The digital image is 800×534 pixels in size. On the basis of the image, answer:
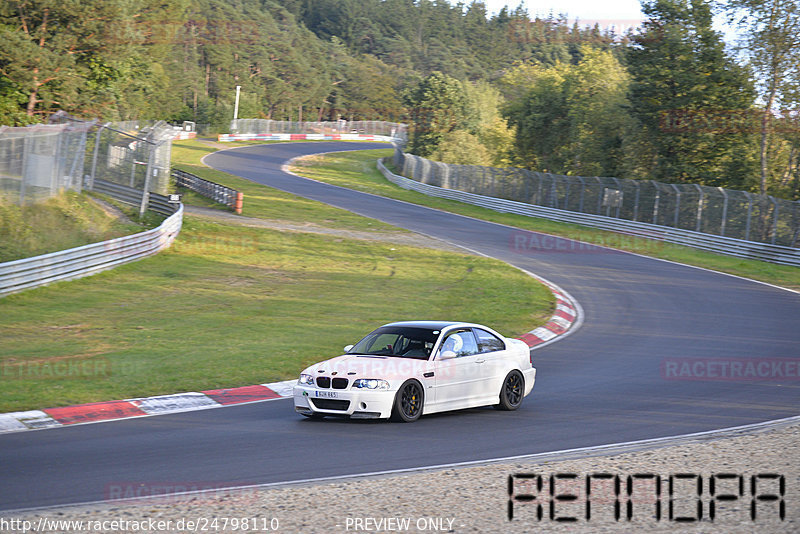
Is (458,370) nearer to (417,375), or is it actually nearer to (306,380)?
(417,375)

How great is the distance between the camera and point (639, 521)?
6.69m

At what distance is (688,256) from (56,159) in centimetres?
2409

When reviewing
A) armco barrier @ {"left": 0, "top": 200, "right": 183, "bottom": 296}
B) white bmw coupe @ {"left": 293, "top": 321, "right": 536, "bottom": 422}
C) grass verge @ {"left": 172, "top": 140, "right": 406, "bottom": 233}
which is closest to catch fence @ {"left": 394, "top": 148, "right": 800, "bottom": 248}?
grass verge @ {"left": 172, "top": 140, "right": 406, "bottom": 233}

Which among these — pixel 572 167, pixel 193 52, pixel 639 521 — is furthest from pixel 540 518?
pixel 193 52

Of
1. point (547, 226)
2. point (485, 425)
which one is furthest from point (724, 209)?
point (485, 425)

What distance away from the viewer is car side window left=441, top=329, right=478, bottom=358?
464 inches

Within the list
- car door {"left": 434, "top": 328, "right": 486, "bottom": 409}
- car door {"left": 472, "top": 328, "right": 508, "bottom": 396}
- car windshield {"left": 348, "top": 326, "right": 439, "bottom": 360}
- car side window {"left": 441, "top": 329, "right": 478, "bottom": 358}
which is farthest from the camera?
car door {"left": 472, "top": 328, "right": 508, "bottom": 396}

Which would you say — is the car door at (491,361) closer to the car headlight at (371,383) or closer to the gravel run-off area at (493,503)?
the car headlight at (371,383)

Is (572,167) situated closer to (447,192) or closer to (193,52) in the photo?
(447,192)

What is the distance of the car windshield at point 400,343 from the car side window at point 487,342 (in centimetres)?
85

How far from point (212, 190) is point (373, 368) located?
35171 millimetres

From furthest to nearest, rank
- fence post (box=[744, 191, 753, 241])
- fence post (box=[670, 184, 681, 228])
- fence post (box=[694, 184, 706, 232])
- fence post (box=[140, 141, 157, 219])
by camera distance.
A: fence post (box=[670, 184, 681, 228]), fence post (box=[694, 184, 706, 232]), fence post (box=[744, 191, 753, 241]), fence post (box=[140, 141, 157, 219])

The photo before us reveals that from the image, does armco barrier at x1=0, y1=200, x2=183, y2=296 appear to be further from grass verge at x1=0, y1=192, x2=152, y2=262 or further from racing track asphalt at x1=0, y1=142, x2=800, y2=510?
racing track asphalt at x1=0, y1=142, x2=800, y2=510

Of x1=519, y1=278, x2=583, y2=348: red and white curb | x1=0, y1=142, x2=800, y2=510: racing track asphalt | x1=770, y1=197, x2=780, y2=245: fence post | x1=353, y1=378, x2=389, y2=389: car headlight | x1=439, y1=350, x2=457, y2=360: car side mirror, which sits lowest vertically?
x1=519, y1=278, x2=583, y2=348: red and white curb
